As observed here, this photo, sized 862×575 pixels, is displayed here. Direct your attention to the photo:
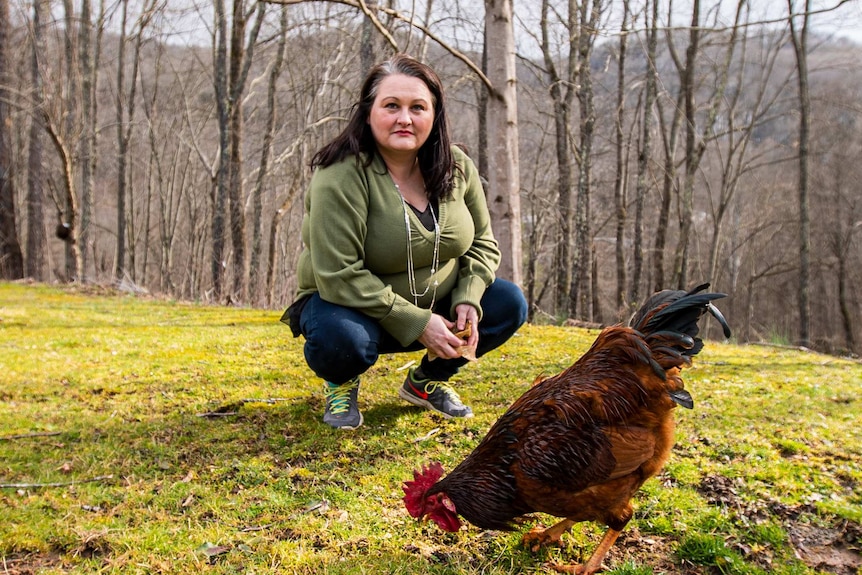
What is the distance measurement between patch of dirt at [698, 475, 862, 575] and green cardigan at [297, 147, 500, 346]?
1.58 metres

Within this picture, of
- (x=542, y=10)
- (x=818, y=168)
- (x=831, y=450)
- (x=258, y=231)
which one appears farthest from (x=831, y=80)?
(x=831, y=450)

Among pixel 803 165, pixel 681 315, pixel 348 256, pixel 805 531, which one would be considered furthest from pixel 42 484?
pixel 803 165

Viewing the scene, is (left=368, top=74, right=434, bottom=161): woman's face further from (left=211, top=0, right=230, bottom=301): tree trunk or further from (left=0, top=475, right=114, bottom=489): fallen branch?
(left=211, top=0, right=230, bottom=301): tree trunk

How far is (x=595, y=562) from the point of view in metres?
2.22

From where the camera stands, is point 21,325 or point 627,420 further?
point 21,325

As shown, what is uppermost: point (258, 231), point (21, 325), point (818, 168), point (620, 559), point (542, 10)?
point (542, 10)

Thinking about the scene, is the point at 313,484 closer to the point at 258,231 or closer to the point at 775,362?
the point at 775,362

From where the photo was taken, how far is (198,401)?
13.3ft

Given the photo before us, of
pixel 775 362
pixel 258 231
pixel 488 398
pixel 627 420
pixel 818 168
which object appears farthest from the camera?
pixel 818 168

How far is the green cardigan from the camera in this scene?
3.01 metres

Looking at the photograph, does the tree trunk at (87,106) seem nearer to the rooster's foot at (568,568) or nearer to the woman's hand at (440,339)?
the woman's hand at (440,339)

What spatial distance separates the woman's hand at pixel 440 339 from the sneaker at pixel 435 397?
63 centimetres

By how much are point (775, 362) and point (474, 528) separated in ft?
14.9

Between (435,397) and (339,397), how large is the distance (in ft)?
2.09
